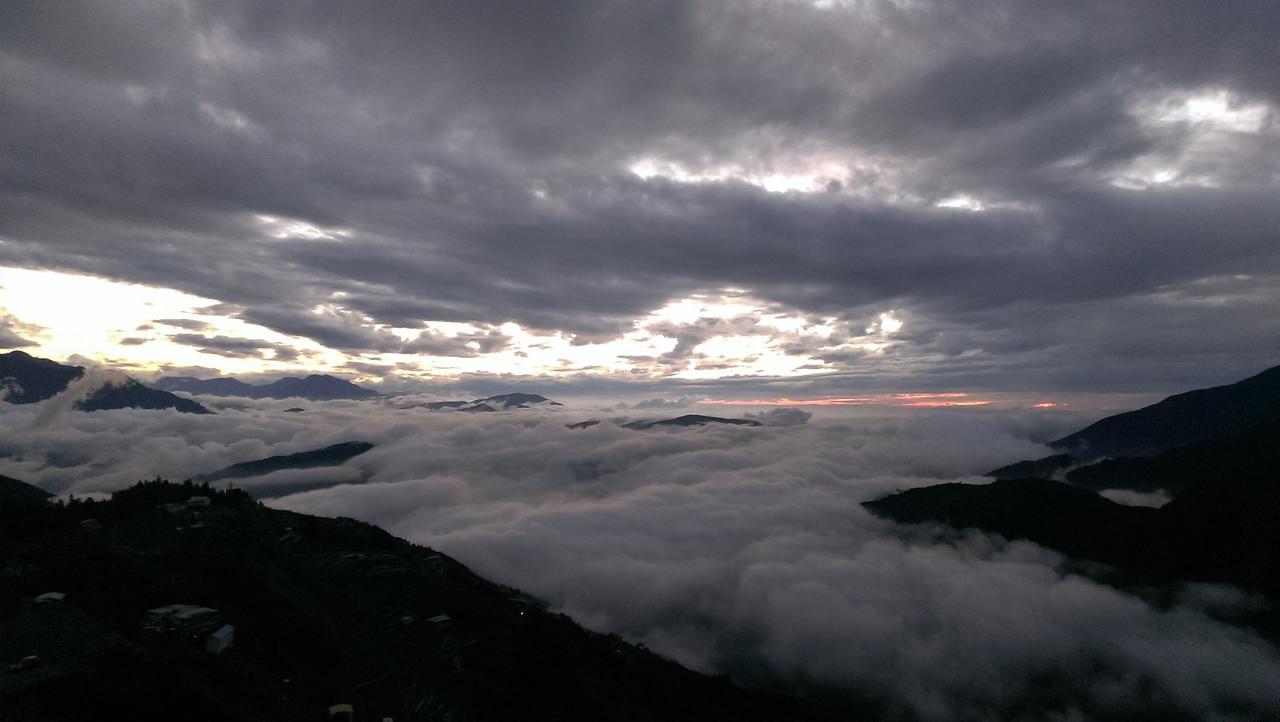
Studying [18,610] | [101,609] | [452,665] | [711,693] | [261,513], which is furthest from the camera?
[711,693]

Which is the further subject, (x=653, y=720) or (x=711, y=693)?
(x=711, y=693)

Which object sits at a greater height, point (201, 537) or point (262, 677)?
point (201, 537)

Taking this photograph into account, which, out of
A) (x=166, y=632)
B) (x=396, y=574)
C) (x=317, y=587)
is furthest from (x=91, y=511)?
(x=166, y=632)

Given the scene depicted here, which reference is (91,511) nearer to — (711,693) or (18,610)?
(18,610)

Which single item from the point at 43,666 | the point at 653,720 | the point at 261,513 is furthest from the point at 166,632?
the point at 653,720

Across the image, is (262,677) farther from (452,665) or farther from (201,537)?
(201,537)

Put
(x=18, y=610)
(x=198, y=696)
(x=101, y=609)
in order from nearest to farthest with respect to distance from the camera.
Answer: (x=198, y=696) < (x=18, y=610) < (x=101, y=609)

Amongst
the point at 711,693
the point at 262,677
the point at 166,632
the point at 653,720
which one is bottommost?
the point at 711,693
